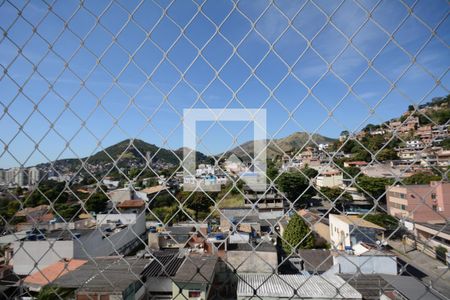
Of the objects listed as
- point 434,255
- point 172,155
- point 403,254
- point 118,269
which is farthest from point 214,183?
point 434,255

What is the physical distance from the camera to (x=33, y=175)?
3.55 ft

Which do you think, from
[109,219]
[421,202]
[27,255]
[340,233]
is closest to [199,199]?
[109,219]

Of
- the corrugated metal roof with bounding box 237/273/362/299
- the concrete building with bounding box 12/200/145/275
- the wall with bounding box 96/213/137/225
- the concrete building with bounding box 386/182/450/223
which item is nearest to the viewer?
the concrete building with bounding box 386/182/450/223

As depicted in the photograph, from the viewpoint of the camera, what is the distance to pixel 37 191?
1052mm

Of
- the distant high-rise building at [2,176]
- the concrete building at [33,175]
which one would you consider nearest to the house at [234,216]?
the concrete building at [33,175]

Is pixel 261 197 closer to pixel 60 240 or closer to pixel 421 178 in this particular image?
pixel 421 178

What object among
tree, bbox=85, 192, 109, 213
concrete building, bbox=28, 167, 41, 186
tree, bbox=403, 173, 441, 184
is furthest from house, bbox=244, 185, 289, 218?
concrete building, bbox=28, 167, 41, 186

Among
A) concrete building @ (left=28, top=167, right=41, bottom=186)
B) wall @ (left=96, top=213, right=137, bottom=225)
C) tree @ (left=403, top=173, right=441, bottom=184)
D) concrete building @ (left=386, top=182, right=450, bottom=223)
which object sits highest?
concrete building @ (left=28, top=167, right=41, bottom=186)

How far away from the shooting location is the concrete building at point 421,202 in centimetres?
71

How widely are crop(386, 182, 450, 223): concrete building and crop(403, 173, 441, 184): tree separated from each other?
1 cm

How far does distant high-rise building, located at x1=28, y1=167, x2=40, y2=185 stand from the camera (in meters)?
1.07

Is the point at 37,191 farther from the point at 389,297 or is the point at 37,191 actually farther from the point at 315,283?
the point at 389,297

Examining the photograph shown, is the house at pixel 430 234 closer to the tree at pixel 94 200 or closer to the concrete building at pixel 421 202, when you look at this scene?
the concrete building at pixel 421 202

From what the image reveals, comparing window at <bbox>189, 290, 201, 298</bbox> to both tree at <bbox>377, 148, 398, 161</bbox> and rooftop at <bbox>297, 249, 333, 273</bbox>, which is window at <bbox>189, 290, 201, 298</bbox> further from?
tree at <bbox>377, 148, 398, 161</bbox>
